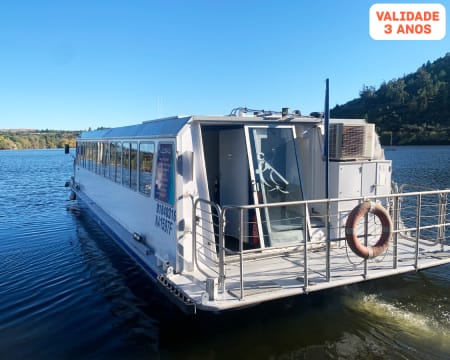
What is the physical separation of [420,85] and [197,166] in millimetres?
111243

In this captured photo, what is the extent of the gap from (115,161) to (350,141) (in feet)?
19.0

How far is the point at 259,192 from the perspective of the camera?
649cm

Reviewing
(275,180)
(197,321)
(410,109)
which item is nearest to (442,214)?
(275,180)

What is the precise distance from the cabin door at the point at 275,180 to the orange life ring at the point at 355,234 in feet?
4.27

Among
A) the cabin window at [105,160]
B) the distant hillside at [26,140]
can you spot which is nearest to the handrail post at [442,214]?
the cabin window at [105,160]

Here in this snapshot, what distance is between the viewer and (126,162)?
8.72 metres

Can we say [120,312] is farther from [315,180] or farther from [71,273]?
[315,180]

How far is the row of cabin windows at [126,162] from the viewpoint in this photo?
7.19 metres

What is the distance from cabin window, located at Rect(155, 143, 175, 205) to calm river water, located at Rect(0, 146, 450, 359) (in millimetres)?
1985

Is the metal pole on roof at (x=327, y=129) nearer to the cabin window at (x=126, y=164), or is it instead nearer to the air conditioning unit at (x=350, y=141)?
the air conditioning unit at (x=350, y=141)

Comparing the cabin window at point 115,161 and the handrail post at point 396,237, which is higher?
the cabin window at point 115,161

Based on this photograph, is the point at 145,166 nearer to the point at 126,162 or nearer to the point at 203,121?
the point at 126,162

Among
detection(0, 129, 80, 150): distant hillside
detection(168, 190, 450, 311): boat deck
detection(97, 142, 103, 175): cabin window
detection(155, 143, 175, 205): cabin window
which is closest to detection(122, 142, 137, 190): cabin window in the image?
detection(155, 143, 175, 205): cabin window

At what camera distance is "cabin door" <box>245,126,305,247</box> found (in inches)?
255
